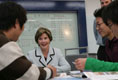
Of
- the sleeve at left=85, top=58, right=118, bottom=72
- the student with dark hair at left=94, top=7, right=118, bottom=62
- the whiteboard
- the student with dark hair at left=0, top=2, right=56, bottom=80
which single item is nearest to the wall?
the whiteboard

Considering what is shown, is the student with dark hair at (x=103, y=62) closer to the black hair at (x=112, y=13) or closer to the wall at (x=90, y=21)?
the black hair at (x=112, y=13)

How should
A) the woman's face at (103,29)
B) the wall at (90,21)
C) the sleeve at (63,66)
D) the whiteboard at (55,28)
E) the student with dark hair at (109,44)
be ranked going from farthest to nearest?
the wall at (90,21) → the whiteboard at (55,28) → the sleeve at (63,66) → the woman's face at (103,29) → the student with dark hair at (109,44)

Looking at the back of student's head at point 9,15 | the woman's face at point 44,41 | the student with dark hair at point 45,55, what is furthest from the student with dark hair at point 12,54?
the woman's face at point 44,41

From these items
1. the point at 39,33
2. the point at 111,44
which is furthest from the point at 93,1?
the point at 111,44

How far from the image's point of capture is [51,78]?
1.35 m

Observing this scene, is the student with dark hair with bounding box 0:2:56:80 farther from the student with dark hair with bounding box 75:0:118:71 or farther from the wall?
the wall

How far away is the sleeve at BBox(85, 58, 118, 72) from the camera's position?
141 cm

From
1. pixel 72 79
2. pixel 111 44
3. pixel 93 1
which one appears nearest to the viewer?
pixel 72 79

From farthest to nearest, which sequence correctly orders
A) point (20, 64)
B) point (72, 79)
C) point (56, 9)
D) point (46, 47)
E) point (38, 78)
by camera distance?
point (56, 9) < point (46, 47) < point (72, 79) < point (38, 78) < point (20, 64)

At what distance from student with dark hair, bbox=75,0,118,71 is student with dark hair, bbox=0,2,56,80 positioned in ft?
1.23

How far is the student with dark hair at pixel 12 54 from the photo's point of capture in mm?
982

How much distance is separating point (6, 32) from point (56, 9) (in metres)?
2.94

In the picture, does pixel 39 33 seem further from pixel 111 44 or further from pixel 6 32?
pixel 6 32

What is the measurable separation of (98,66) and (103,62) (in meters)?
0.06
